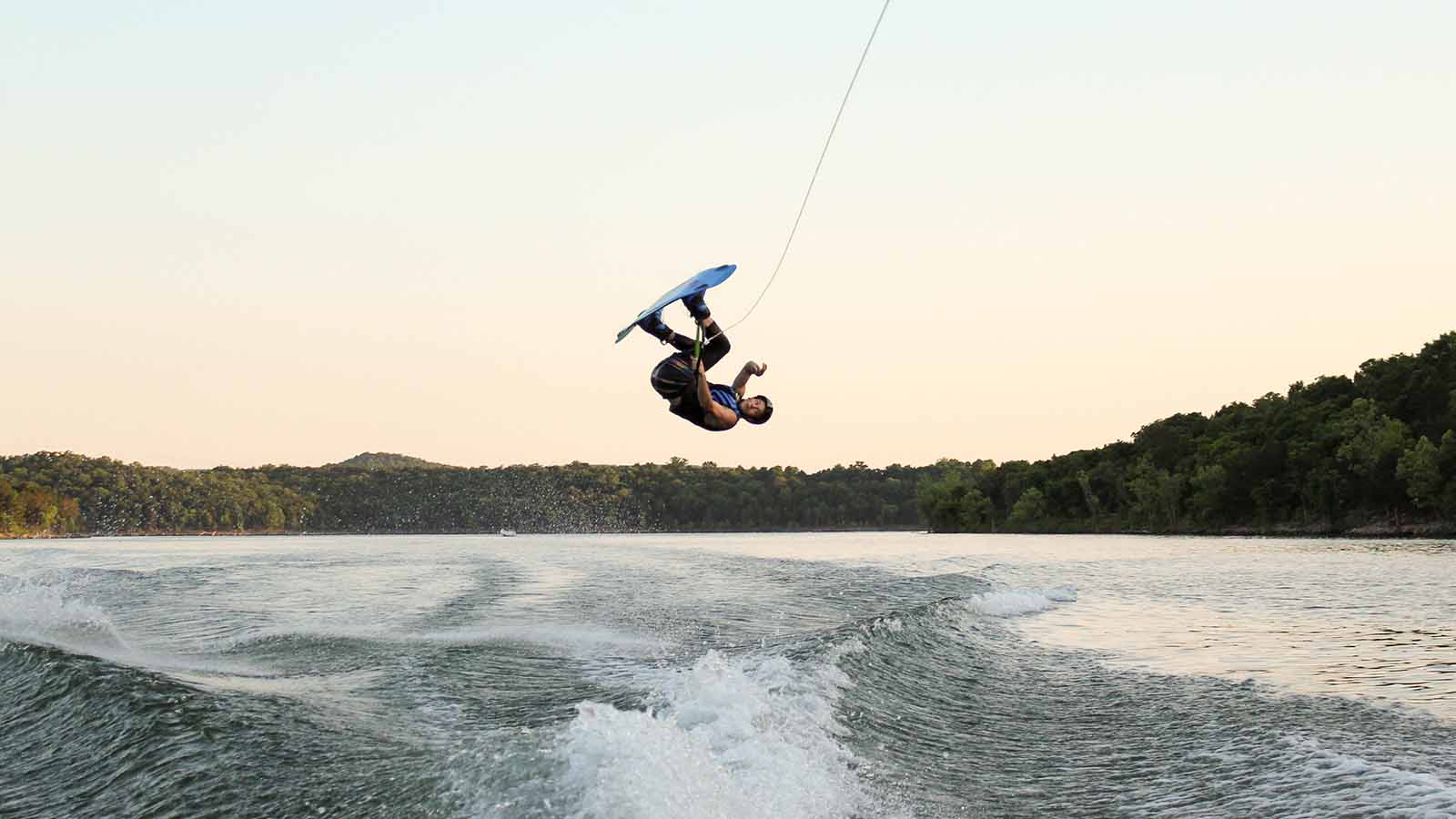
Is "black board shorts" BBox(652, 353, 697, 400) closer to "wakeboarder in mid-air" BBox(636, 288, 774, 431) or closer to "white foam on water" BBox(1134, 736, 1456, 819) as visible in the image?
"wakeboarder in mid-air" BBox(636, 288, 774, 431)

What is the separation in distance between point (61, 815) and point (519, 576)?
102ft

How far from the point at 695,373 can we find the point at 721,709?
358 cm

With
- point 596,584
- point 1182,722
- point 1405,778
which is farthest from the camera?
point 596,584

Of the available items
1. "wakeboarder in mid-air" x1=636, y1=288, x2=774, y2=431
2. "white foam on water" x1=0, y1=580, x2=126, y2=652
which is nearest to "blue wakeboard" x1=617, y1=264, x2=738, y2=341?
"wakeboarder in mid-air" x1=636, y1=288, x2=774, y2=431

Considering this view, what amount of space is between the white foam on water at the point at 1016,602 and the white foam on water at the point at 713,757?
622 inches

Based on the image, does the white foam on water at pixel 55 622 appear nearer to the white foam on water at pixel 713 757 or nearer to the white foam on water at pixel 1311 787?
the white foam on water at pixel 713 757

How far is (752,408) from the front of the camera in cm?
1309

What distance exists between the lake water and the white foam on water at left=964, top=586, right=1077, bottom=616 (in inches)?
15.1

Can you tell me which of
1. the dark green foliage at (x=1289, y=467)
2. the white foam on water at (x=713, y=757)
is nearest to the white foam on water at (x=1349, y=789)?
the white foam on water at (x=713, y=757)

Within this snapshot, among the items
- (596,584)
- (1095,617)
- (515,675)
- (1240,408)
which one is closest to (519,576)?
Answer: (596,584)

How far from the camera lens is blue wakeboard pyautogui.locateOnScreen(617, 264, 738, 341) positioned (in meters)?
11.8

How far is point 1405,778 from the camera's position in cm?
938

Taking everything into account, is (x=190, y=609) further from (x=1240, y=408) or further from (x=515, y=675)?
(x=1240, y=408)

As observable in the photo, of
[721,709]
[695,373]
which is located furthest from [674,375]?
[721,709]
